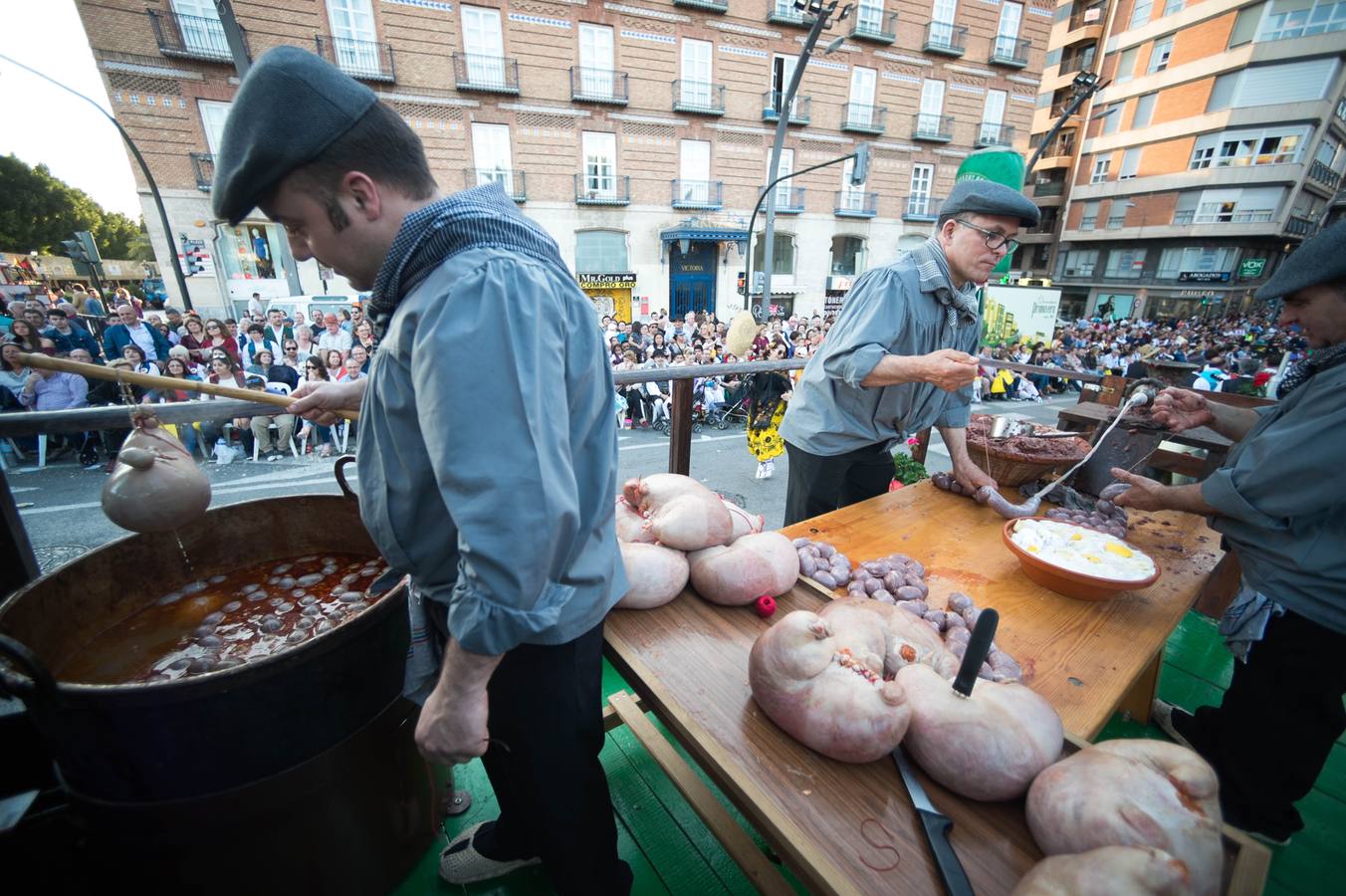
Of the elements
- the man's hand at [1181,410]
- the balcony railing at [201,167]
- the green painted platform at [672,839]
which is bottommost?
the green painted platform at [672,839]

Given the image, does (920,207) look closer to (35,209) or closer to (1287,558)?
(1287,558)

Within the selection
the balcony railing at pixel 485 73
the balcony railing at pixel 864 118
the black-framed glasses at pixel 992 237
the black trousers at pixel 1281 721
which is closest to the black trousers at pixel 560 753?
the black-framed glasses at pixel 992 237

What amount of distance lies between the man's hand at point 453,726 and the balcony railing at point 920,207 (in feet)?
90.3

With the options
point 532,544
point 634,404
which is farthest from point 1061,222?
point 532,544

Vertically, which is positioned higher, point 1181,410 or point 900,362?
point 900,362

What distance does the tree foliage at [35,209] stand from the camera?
25.8 metres

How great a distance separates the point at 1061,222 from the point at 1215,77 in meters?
9.26

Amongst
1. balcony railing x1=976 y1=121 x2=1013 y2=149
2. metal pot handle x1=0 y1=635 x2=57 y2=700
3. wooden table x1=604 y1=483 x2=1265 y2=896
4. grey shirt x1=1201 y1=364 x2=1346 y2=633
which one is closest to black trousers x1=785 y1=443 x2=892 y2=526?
wooden table x1=604 y1=483 x2=1265 y2=896

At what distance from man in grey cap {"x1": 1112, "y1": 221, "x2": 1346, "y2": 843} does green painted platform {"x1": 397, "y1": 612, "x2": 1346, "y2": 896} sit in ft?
0.46

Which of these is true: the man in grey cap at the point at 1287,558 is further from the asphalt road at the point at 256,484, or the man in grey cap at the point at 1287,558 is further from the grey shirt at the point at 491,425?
the asphalt road at the point at 256,484

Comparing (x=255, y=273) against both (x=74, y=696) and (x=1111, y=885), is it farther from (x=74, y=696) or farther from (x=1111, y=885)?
(x=1111, y=885)

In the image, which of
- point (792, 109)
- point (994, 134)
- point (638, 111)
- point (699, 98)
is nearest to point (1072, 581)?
point (638, 111)

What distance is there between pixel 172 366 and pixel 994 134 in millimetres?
31819

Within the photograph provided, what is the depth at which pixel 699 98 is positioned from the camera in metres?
20.3
